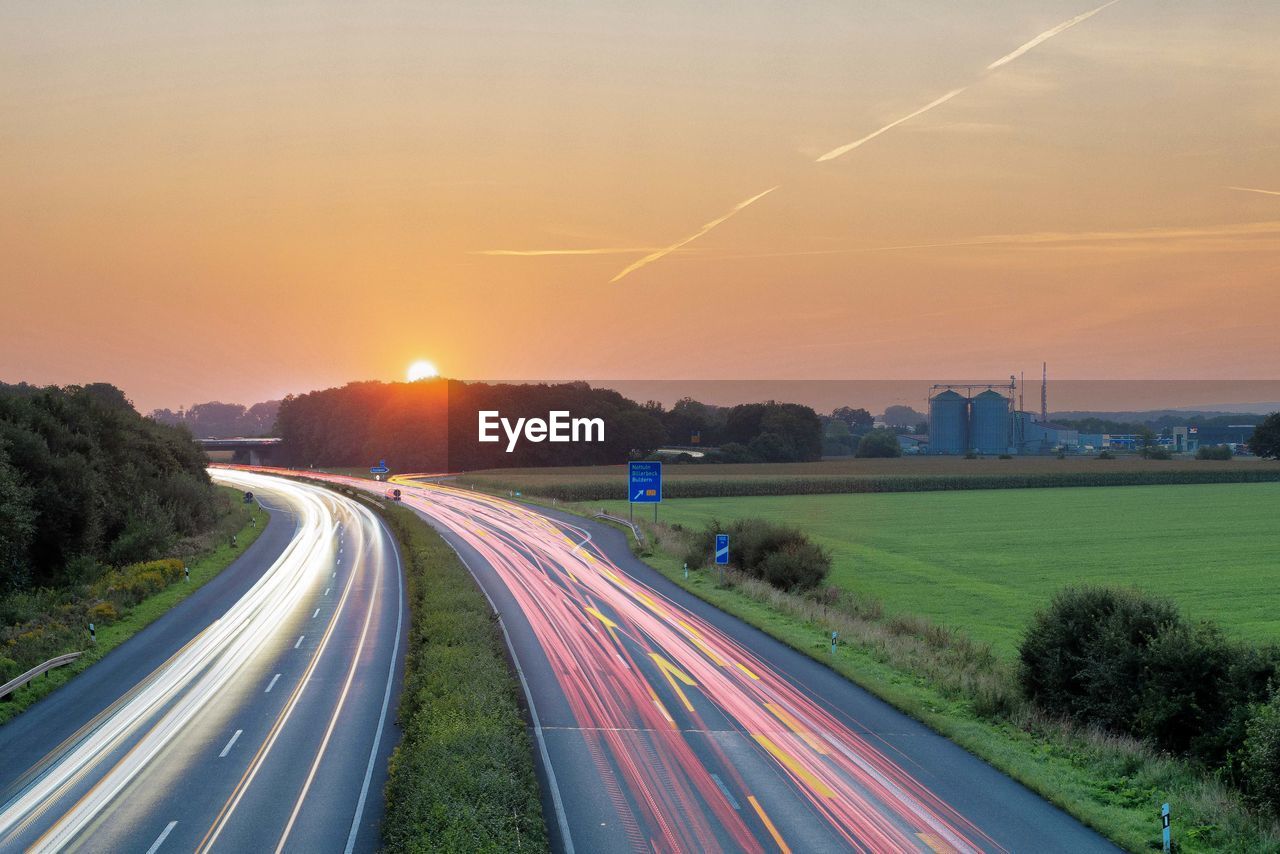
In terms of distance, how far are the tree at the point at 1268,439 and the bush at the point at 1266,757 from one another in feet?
583

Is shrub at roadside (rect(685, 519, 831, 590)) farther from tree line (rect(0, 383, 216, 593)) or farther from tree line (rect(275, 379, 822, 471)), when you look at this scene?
tree line (rect(275, 379, 822, 471))

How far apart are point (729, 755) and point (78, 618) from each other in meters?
30.0

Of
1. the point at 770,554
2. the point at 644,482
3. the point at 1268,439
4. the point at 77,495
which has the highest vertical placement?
the point at 1268,439

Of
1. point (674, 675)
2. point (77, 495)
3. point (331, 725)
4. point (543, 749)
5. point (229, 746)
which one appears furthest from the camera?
point (77, 495)

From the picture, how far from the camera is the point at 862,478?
123938 mm

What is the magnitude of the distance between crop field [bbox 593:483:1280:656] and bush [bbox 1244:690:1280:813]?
37.1 ft

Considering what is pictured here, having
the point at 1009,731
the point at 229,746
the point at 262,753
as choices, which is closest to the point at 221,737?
the point at 229,746

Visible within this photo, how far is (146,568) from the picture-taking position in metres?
49.5

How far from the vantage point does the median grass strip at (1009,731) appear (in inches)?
697

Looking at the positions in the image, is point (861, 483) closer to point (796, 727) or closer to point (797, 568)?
point (797, 568)

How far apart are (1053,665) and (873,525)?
56485mm

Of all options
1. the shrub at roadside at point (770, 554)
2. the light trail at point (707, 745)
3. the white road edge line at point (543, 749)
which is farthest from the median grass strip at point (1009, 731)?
the white road edge line at point (543, 749)

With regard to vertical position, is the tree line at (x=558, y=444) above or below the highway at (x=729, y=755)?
above

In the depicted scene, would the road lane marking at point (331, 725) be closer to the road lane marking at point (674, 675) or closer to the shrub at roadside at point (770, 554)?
the road lane marking at point (674, 675)
